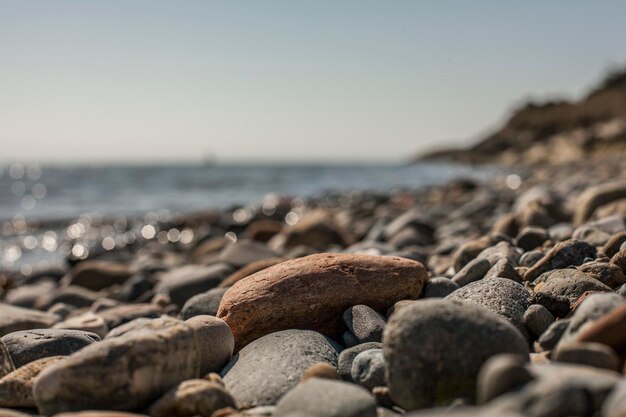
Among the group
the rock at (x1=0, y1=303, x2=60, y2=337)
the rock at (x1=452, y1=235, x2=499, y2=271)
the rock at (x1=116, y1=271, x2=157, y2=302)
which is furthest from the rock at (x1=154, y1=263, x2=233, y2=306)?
the rock at (x1=452, y1=235, x2=499, y2=271)

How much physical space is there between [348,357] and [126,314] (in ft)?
7.85

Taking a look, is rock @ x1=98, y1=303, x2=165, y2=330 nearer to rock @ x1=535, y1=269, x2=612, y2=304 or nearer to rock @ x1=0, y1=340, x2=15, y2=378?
rock @ x1=0, y1=340, x2=15, y2=378

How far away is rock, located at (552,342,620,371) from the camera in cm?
191

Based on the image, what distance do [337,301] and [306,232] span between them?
17.2 ft

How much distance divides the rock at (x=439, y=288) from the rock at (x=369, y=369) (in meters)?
0.93

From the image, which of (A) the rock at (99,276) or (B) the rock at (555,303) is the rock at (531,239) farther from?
→ (A) the rock at (99,276)

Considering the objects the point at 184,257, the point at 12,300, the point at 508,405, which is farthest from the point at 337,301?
the point at 184,257

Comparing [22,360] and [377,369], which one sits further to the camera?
[22,360]

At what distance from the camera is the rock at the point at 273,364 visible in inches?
95.6

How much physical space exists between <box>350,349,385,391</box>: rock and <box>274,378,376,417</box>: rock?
0.30 m

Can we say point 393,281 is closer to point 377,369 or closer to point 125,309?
point 377,369

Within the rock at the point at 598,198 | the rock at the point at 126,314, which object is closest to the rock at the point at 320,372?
the rock at the point at 126,314

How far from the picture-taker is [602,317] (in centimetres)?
213

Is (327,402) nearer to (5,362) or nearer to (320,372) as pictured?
(320,372)
